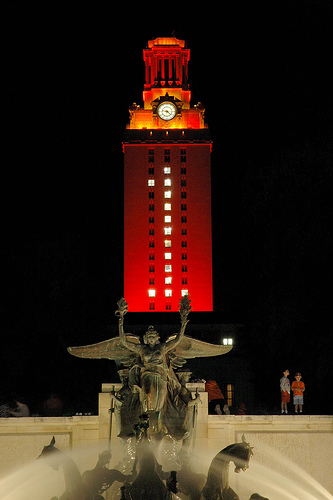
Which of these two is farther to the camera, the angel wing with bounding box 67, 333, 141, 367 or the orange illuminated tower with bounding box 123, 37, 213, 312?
the orange illuminated tower with bounding box 123, 37, 213, 312

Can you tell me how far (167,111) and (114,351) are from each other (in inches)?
2487

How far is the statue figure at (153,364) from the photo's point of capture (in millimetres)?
15156

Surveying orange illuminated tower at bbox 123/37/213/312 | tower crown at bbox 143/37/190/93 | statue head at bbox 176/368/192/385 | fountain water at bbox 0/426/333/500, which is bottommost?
fountain water at bbox 0/426/333/500

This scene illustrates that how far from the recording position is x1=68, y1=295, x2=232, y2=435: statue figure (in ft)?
49.7

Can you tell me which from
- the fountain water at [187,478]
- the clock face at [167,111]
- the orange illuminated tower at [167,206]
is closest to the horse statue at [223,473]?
the fountain water at [187,478]

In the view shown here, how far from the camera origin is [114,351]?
16.2 m

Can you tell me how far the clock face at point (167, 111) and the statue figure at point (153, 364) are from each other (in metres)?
62.7

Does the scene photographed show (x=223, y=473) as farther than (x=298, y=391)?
No

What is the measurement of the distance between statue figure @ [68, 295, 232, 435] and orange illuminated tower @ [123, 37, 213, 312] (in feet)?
175

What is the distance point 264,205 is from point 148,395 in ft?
53.2

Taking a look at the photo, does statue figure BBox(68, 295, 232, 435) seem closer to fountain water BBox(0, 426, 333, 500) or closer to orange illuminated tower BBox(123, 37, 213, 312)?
fountain water BBox(0, 426, 333, 500)

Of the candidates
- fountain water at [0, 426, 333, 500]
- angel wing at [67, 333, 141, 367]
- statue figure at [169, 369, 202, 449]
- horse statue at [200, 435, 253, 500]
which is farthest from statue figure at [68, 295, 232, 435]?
horse statue at [200, 435, 253, 500]

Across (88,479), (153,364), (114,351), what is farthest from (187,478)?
(114,351)

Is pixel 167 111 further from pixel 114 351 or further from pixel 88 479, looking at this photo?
pixel 88 479
